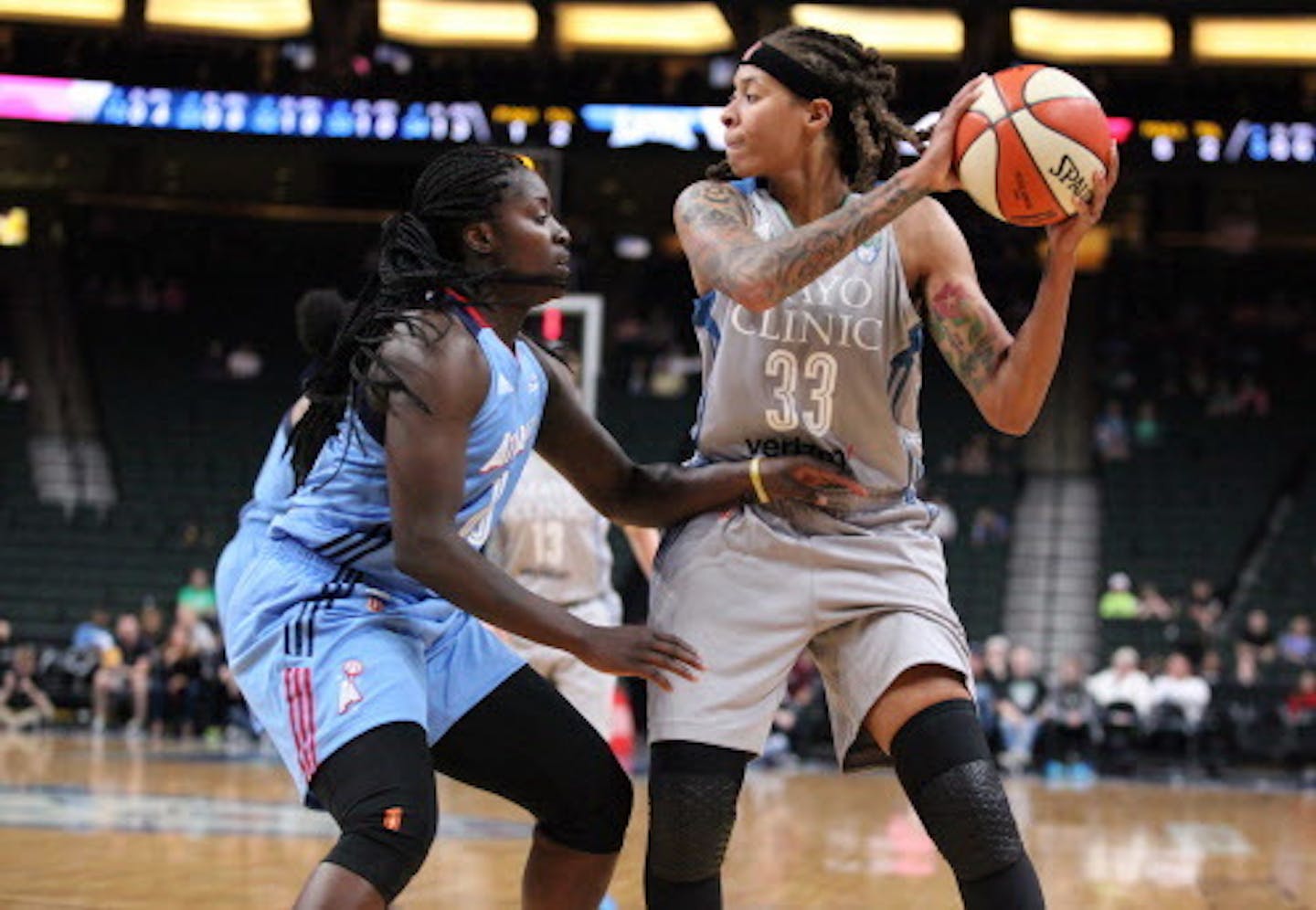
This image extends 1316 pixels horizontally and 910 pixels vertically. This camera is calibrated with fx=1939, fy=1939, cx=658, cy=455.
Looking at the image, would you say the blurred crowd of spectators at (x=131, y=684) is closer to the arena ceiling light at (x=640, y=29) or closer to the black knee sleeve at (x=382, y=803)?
the arena ceiling light at (x=640, y=29)

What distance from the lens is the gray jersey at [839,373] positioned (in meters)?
4.02

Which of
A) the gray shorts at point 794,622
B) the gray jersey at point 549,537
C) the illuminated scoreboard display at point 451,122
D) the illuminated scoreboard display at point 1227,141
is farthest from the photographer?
the illuminated scoreboard display at point 451,122

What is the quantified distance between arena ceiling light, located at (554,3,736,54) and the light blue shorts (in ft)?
67.3

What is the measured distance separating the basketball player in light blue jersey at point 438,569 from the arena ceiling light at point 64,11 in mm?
21607

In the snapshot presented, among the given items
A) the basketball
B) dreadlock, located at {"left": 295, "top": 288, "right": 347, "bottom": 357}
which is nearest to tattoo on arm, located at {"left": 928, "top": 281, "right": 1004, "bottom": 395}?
the basketball

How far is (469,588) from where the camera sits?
12.2 ft

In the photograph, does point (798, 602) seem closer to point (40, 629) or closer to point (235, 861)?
point (235, 861)

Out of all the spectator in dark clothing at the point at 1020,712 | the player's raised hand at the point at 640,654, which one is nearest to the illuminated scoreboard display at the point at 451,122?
the spectator in dark clothing at the point at 1020,712

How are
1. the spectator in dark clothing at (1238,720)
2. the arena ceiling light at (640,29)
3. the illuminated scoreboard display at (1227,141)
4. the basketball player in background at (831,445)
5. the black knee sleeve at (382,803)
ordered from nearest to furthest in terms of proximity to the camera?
the black knee sleeve at (382,803) < the basketball player in background at (831,445) < the spectator in dark clothing at (1238,720) < the illuminated scoreboard display at (1227,141) < the arena ceiling light at (640,29)

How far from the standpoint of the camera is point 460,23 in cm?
2442

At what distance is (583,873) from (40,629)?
56.5ft

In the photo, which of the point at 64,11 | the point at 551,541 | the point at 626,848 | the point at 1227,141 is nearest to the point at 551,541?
the point at 551,541

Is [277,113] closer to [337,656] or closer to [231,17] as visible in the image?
[231,17]

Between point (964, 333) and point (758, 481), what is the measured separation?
1.73ft
